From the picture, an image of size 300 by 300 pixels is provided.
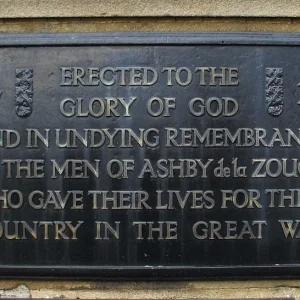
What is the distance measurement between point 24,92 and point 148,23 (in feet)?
2.58

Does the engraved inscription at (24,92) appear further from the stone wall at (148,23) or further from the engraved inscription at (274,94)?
the engraved inscription at (274,94)

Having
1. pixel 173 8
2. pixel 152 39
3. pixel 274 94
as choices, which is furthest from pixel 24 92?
pixel 274 94

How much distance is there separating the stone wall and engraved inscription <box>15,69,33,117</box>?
0.87 ft

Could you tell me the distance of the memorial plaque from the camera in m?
3.56

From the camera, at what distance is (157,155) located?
11.7 ft

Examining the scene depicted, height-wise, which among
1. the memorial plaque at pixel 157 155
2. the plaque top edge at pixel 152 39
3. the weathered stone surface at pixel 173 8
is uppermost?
the weathered stone surface at pixel 173 8

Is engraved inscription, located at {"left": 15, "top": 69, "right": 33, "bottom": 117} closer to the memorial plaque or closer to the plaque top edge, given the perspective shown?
the memorial plaque

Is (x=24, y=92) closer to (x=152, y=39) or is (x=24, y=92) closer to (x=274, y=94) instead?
(x=152, y=39)

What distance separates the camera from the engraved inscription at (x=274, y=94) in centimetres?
356

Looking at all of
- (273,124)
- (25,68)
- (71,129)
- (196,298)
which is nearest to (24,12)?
(25,68)

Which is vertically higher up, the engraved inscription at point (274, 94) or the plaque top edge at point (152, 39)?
the plaque top edge at point (152, 39)

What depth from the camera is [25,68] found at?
3.59 meters

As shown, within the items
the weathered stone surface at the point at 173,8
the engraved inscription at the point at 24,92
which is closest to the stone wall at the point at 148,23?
the weathered stone surface at the point at 173,8

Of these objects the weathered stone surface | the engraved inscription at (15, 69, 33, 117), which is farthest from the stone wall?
the engraved inscription at (15, 69, 33, 117)
